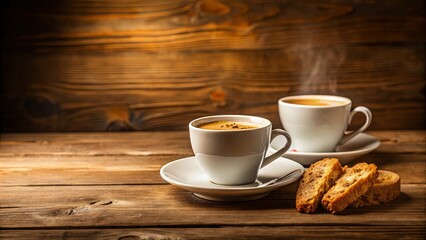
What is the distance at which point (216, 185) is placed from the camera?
1145 mm

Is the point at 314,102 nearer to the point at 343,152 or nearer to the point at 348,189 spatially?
the point at 343,152

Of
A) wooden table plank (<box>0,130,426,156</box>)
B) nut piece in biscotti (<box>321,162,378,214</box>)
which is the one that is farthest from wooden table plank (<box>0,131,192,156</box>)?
nut piece in biscotti (<box>321,162,378,214</box>)

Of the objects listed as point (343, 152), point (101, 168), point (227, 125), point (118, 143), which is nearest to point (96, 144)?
point (118, 143)

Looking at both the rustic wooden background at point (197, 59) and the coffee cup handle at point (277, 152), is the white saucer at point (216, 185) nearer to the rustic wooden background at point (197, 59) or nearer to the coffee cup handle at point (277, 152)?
the coffee cup handle at point (277, 152)

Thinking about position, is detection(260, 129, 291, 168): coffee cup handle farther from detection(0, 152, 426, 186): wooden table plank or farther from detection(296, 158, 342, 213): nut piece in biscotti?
detection(0, 152, 426, 186): wooden table plank

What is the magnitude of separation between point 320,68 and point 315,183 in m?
0.77

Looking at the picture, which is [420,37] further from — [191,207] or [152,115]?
[191,207]

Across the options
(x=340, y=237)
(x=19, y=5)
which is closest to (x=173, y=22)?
(x=19, y=5)

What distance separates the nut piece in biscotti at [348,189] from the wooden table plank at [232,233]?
62mm

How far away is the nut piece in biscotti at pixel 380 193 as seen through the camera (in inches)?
41.8

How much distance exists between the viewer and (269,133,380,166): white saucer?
1291mm

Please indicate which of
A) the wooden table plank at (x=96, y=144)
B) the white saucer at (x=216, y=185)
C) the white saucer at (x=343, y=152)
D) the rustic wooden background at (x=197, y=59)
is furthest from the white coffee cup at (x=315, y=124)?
Answer: the rustic wooden background at (x=197, y=59)

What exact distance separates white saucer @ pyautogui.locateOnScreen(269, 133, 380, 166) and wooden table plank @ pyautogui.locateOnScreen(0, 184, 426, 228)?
0.15 meters

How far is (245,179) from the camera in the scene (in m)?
1.15
